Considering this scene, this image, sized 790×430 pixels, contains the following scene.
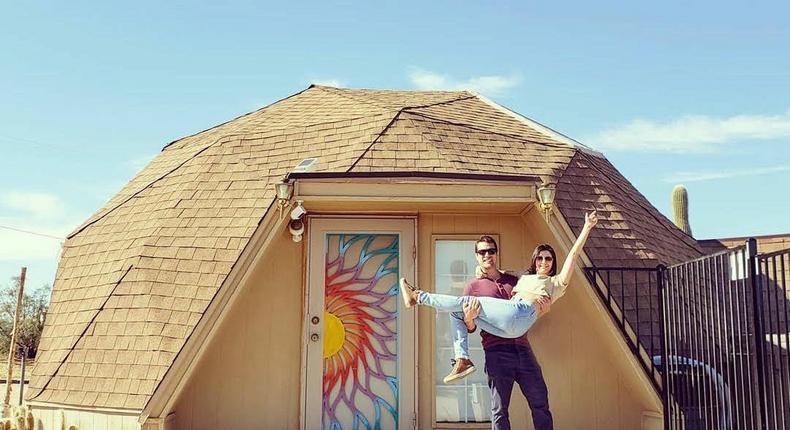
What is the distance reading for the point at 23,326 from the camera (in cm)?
2845

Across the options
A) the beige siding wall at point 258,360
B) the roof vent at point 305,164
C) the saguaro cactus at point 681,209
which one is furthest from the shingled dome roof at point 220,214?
the saguaro cactus at point 681,209

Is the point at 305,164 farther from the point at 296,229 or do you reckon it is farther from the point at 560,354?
the point at 560,354

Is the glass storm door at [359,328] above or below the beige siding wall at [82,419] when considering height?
above

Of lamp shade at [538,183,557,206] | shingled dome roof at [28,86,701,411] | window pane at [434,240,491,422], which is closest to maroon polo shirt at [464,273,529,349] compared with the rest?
lamp shade at [538,183,557,206]

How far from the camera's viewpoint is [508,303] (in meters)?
5.31

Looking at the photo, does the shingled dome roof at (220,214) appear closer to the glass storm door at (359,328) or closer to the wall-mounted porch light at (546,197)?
the glass storm door at (359,328)

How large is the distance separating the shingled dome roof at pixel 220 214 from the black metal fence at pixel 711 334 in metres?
0.76

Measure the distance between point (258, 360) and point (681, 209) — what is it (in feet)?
33.2

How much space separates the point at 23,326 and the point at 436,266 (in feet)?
85.9

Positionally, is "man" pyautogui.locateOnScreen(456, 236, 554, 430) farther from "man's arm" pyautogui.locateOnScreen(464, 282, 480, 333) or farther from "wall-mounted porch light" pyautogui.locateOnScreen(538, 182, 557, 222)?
"wall-mounted porch light" pyautogui.locateOnScreen(538, 182, 557, 222)

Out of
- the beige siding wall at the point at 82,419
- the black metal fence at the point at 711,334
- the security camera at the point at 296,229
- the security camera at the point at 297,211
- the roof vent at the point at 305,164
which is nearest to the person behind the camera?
the black metal fence at the point at 711,334

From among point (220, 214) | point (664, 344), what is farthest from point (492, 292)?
point (220, 214)

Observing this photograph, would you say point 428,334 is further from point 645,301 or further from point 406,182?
point 645,301

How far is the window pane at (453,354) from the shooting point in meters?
7.48
